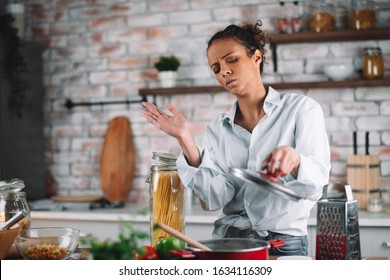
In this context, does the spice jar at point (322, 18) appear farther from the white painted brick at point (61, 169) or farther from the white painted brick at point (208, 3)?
the white painted brick at point (61, 169)

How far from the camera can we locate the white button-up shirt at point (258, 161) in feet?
5.40

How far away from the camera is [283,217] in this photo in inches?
68.2

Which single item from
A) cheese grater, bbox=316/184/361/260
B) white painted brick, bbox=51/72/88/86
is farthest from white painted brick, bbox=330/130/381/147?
cheese grater, bbox=316/184/361/260

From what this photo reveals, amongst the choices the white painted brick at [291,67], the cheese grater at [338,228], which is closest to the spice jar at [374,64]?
the white painted brick at [291,67]

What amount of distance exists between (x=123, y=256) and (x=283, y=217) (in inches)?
25.6

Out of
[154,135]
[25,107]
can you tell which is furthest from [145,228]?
[25,107]

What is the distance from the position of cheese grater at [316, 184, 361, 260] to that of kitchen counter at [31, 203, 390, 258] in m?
1.25

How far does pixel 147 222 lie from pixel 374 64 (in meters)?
1.47

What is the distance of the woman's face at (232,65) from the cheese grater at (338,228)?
0.46 metres

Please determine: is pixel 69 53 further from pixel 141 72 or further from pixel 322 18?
pixel 322 18

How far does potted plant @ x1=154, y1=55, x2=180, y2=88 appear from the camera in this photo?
10.9ft

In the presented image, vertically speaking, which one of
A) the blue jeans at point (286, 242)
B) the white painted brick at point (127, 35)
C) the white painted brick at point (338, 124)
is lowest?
the blue jeans at point (286, 242)

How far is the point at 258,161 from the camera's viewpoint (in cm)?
173
